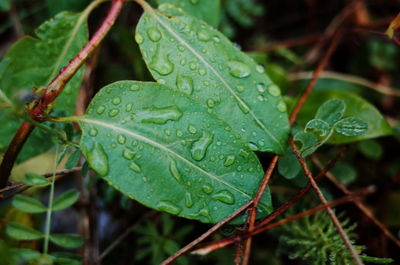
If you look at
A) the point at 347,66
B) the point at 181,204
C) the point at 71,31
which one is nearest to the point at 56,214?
the point at 71,31

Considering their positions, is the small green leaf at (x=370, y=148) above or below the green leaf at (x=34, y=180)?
below

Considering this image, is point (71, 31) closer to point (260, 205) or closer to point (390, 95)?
point (260, 205)

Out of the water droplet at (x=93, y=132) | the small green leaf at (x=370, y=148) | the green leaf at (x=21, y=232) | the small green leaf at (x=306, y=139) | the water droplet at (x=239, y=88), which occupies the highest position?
the water droplet at (x=239, y=88)

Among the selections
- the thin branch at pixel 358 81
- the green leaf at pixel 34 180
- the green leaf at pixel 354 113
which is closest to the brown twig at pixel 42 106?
the green leaf at pixel 34 180

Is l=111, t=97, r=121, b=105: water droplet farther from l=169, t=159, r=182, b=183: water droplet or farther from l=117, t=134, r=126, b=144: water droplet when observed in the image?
l=169, t=159, r=182, b=183: water droplet

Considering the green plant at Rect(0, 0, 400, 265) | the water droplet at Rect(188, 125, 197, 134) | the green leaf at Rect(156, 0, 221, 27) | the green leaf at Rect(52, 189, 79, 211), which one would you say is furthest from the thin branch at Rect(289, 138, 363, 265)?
the green leaf at Rect(52, 189, 79, 211)

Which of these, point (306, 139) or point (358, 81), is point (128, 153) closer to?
point (306, 139)

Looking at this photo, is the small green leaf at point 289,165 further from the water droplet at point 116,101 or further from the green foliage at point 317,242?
the water droplet at point 116,101
